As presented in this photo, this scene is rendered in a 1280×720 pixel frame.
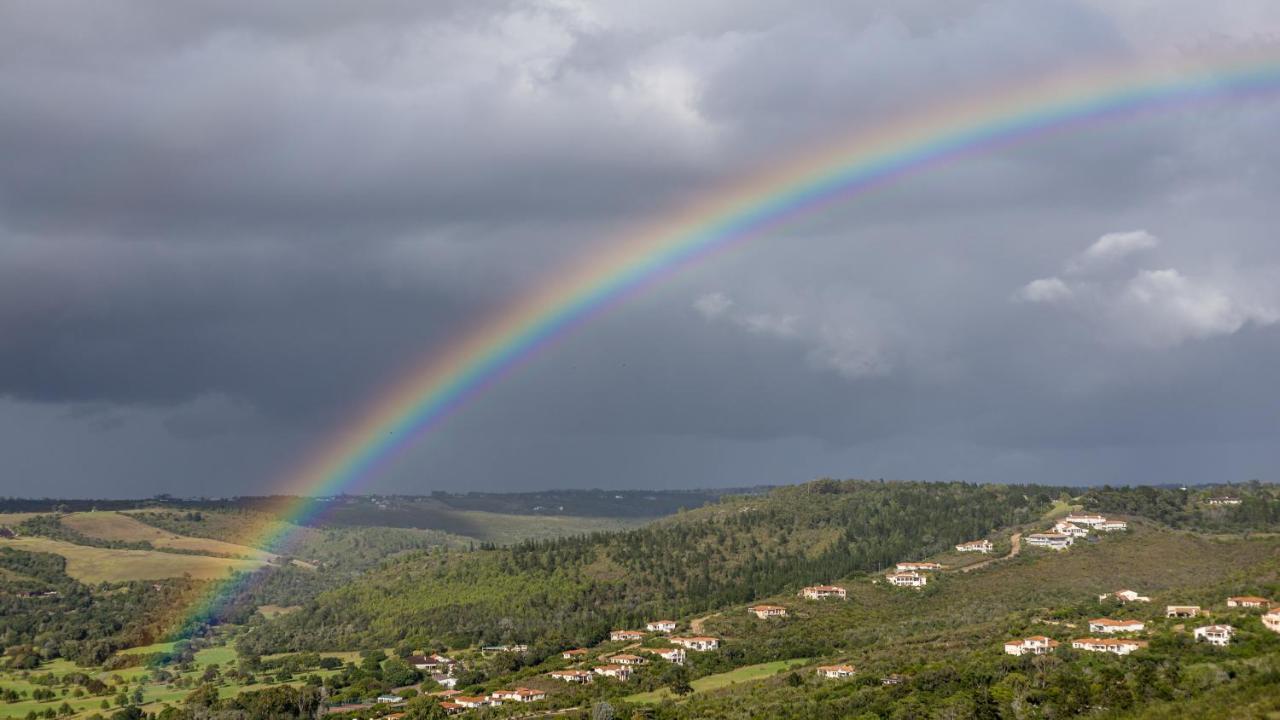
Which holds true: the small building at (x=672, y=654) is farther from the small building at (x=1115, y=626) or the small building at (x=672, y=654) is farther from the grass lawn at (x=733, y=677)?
the small building at (x=1115, y=626)

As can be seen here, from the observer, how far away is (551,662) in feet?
381

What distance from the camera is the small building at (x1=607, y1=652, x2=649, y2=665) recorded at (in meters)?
108

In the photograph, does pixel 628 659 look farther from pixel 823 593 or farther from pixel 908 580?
pixel 908 580

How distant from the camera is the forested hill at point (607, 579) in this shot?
6073 inches

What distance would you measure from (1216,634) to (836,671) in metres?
27.3

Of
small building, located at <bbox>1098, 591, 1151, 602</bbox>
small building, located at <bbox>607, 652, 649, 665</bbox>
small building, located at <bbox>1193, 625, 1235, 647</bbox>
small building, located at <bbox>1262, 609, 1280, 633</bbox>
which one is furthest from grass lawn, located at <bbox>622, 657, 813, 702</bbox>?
small building, located at <bbox>1262, 609, 1280, 633</bbox>

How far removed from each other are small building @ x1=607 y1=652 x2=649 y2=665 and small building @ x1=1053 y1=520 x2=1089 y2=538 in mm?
70651

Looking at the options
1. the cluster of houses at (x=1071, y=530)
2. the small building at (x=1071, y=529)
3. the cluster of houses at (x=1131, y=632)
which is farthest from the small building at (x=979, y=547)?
the cluster of houses at (x=1131, y=632)

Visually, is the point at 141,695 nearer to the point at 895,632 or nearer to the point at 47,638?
the point at 47,638

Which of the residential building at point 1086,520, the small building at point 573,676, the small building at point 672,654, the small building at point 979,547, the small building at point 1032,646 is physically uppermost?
the residential building at point 1086,520

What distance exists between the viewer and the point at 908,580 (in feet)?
461

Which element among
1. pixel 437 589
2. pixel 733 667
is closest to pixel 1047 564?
pixel 733 667

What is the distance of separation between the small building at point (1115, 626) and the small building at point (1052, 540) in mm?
52113

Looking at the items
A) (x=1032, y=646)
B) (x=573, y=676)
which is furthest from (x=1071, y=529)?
(x=573, y=676)
